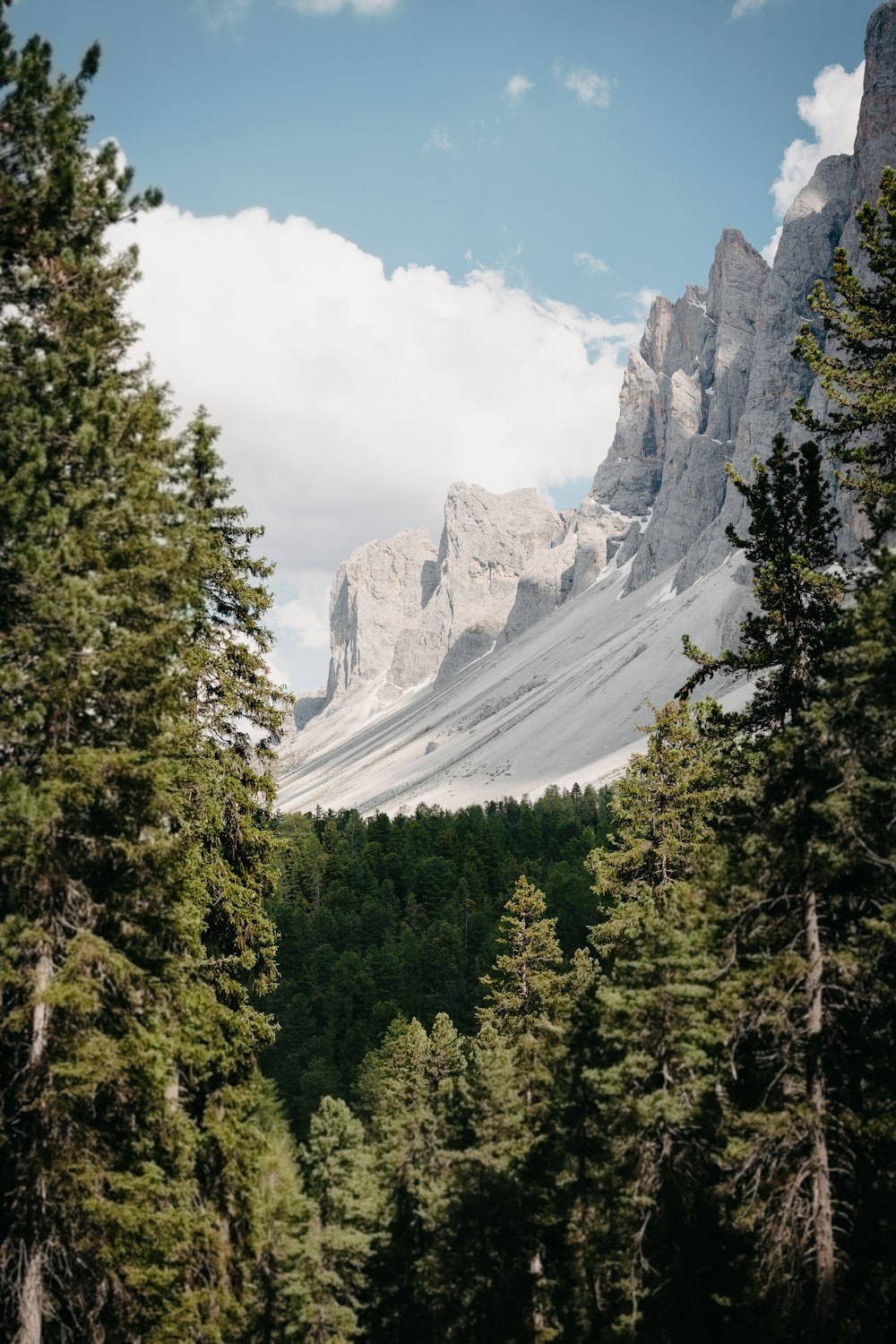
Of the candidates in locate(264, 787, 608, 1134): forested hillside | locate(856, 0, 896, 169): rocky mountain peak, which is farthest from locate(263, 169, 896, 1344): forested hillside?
locate(856, 0, 896, 169): rocky mountain peak

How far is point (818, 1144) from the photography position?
33.8 ft

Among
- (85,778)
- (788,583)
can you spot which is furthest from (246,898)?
(788,583)

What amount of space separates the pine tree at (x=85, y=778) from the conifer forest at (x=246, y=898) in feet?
0.12

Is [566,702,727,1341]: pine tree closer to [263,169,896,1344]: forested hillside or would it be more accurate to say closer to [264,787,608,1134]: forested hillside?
[263,169,896,1344]: forested hillside

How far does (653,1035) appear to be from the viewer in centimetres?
1428

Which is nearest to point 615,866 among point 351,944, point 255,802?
point 255,802

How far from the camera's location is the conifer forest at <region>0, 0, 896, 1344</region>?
322 inches

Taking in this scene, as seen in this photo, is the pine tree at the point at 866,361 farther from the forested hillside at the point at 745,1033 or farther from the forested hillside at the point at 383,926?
the forested hillside at the point at 383,926

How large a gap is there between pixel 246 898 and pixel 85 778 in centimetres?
573

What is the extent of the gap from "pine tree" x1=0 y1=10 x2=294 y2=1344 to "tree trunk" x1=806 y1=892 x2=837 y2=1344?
6.61 meters

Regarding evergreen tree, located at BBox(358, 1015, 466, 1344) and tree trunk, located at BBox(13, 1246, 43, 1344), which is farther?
evergreen tree, located at BBox(358, 1015, 466, 1344)

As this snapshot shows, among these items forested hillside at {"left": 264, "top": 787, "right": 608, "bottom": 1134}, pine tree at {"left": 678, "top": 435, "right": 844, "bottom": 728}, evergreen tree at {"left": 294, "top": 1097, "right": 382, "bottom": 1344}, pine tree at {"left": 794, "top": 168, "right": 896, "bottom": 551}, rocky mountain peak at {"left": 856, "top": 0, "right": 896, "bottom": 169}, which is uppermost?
rocky mountain peak at {"left": 856, "top": 0, "right": 896, "bottom": 169}

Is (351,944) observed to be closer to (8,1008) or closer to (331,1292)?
(331,1292)

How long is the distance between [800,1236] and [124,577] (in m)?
10.5
